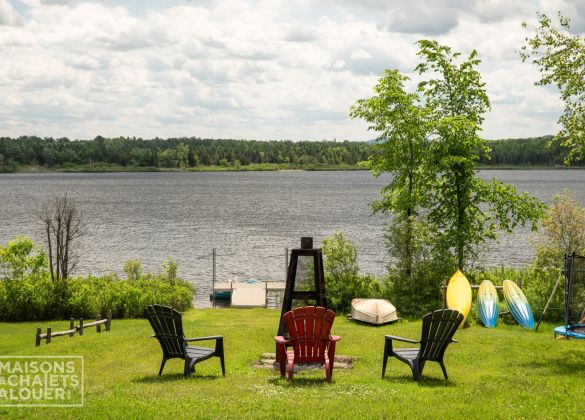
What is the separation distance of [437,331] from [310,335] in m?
2.08

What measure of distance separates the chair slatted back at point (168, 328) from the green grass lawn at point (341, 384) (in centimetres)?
50

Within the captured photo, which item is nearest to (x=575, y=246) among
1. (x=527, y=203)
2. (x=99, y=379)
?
(x=527, y=203)

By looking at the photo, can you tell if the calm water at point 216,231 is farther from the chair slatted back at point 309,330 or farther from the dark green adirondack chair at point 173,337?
the chair slatted back at point 309,330

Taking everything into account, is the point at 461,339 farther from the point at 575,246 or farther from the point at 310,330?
the point at 575,246

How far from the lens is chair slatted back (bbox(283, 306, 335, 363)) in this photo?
10.9 m

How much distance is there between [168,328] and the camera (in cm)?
1131

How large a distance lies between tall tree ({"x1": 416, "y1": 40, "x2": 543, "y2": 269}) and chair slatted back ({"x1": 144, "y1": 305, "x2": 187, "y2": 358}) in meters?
15.8

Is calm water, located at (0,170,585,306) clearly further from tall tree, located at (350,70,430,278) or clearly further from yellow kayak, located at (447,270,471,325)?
yellow kayak, located at (447,270,471,325)

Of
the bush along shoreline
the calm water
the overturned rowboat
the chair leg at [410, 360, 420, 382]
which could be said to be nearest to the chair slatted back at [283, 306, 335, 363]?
the chair leg at [410, 360, 420, 382]

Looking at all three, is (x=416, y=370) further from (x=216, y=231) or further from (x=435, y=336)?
(x=216, y=231)

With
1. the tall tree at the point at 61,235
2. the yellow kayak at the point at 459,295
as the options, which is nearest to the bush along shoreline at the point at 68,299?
the tall tree at the point at 61,235

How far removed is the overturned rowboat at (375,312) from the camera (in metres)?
21.6

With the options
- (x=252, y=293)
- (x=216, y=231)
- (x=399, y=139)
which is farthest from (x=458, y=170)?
(x=216, y=231)

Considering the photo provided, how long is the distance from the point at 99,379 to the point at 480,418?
→ 6.27m
